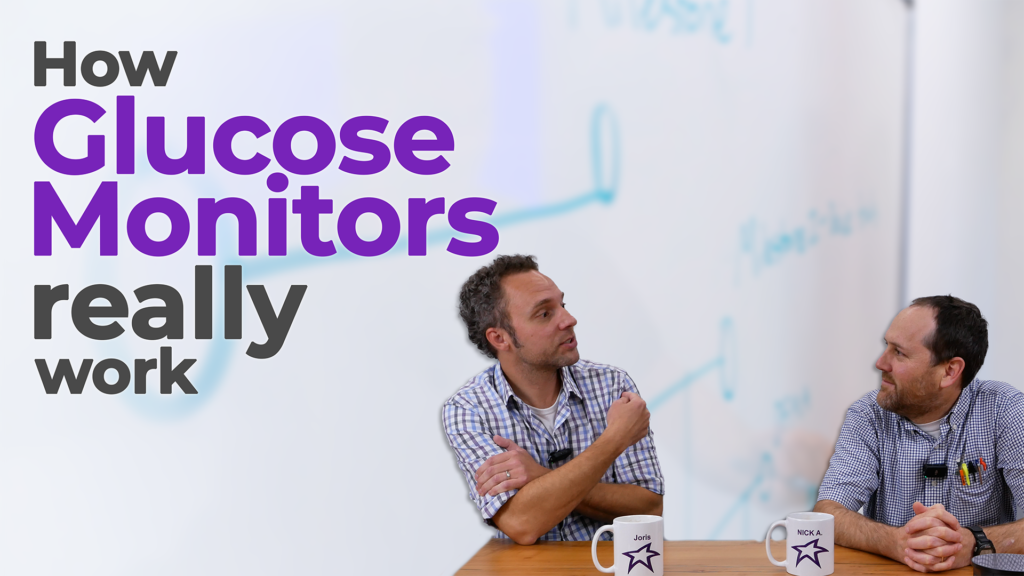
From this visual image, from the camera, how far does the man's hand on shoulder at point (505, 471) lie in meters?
1.64

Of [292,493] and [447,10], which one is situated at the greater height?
[447,10]

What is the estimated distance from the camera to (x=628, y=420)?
5.61ft

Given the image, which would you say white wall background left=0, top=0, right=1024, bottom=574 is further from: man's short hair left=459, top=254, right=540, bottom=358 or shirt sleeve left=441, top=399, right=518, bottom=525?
shirt sleeve left=441, top=399, right=518, bottom=525

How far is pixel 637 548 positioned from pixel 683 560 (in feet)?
0.50

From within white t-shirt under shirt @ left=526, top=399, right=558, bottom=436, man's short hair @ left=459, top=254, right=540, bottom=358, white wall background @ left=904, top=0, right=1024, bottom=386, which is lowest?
white t-shirt under shirt @ left=526, top=399, right=558, bottom=436

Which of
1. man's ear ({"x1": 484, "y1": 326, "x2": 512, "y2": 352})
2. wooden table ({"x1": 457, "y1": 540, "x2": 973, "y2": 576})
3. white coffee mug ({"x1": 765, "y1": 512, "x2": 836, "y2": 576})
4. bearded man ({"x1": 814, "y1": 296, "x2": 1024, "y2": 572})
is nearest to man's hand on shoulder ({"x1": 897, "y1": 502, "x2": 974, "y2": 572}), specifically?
wooden table ({"x1": 457, "y1": 540, "x2": 973, "y2": 576})

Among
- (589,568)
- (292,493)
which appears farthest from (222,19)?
(589,568)

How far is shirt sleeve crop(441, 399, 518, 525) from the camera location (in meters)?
1.66

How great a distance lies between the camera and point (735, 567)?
1355mm

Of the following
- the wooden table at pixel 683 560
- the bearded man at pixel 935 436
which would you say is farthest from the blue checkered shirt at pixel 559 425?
the bearded man at pixel 935 436

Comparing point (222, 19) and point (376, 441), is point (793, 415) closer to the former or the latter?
point (376, 441)

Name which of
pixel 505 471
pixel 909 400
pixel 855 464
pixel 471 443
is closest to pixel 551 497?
pixel 505 471

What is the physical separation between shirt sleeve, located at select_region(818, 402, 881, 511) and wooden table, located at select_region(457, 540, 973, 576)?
211 millimetres

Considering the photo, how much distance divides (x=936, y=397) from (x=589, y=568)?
0.78 m
